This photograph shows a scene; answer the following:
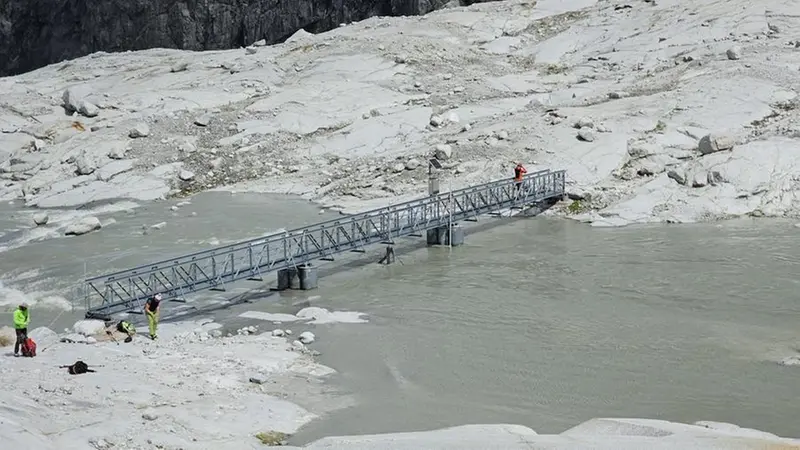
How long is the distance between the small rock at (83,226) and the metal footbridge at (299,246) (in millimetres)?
8118

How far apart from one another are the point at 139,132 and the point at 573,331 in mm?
31531

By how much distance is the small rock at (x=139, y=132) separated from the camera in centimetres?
5055

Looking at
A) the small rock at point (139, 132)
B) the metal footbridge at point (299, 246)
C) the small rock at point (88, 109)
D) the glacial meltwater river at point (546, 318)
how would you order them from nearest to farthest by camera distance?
the glacial meltwater river at point (546, 318), the metal footbridge at point (299, 246), the small rock at point (139, 132), the small rock at point (88, 109)

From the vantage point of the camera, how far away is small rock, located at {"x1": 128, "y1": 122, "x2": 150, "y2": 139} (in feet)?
166

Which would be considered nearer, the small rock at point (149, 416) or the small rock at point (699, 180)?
the small rock at point (149, 416)

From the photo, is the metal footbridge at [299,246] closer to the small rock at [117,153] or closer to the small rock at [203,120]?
the small rock at [117,153]

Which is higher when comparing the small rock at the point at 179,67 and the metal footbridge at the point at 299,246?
the small rock at the point at 179,67

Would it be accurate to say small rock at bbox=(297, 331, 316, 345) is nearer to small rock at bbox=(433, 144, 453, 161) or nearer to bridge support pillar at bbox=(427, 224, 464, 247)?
bridge support pillar at bbox=(427, 224, 464, 247)

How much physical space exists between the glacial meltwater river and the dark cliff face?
4533 centimetres

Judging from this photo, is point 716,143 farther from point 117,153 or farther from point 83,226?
point 117,153

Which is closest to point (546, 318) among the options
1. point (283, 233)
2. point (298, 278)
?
point (298, 278)

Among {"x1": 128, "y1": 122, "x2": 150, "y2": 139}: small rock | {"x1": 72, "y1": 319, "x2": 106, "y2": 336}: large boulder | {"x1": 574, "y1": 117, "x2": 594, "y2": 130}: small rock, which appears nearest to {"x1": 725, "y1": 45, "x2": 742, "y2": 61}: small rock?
{"x1": 574, "y1": 117, "x2": 594, "y2": 130}: small rock

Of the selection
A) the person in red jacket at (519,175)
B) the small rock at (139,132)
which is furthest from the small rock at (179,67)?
the person in red jacket at (519,175)

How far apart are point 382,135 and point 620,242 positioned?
1721 cm
